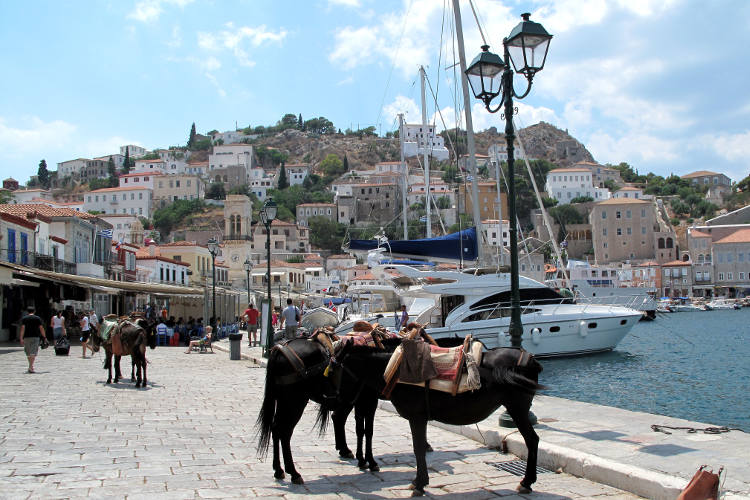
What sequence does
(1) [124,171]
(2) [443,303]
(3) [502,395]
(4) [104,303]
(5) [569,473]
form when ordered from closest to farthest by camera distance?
(3) [502,395] < (5) [569,473] < (2) [443,303] < (4) [104,303] < (1) [124,171]

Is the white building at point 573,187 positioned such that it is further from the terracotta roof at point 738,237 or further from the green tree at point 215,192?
the green tree at point 215,192

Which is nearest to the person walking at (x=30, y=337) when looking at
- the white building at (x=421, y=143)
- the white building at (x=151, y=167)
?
the white building at (x=421, y=143)

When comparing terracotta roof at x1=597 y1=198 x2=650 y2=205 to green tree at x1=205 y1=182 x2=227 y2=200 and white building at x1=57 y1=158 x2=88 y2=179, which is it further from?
white building at x1=57 y1=158 x2=88 y2=179

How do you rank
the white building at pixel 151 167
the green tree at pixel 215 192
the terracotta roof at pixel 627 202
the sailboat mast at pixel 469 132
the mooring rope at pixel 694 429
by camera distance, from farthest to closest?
1. the white building at pixel 151 167
2. the green tree at pixel 215 192
3. the terracotta roof at pixel 627 202
4. the sailboat mast at pixel 469 132
5. the mooring rope at pixel 694 429

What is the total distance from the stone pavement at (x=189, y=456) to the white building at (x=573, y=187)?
144471 millimetres

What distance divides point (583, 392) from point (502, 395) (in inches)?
483

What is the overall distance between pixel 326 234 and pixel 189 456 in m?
127

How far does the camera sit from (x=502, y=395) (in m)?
5.59

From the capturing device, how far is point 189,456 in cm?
679

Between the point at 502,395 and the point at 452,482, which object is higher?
the point at 502,395

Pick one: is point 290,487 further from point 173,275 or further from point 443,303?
point 173,275

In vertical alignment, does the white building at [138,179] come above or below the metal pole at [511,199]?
above

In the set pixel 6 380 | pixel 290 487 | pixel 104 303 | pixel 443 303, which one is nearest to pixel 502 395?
pixel 290 487

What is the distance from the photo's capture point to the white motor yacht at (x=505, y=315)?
72.3ft
